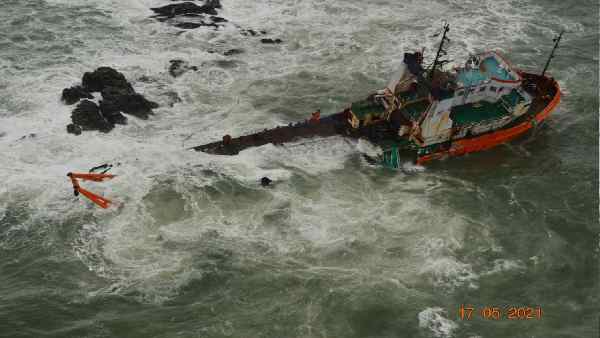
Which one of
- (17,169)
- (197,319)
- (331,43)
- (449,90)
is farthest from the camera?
(331,43)

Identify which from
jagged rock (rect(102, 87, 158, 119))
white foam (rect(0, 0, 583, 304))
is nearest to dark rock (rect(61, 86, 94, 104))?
white foam (rect(0, 0, 583, 304))

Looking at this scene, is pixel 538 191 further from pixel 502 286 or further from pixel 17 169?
pixel 17 169

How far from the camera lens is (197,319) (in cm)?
1761

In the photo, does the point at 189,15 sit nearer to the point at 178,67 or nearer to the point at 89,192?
the point at 178,67

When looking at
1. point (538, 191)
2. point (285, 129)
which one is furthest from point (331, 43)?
point (538, 191)

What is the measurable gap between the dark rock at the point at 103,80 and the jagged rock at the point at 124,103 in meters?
0.52

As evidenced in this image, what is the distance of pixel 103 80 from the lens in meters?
29.3

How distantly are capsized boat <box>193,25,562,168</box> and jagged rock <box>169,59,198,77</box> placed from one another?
9249 mm

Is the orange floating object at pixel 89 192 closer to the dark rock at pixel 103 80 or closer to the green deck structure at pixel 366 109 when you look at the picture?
the dark rock at pixel 103 80

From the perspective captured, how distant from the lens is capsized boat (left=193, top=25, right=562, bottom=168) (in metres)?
25.4

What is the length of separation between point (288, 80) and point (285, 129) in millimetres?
7122

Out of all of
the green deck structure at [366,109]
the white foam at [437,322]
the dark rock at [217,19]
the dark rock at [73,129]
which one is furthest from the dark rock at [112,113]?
the white foam at [437,322]

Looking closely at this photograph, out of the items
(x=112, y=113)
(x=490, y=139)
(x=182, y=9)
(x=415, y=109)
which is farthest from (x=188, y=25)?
(x=490, y=139)

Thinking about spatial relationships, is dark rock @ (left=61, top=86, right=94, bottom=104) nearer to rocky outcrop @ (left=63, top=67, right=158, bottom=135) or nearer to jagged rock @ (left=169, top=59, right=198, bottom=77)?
rocky outcrop @ (left=63, top=67, right=158, bottom=135)
